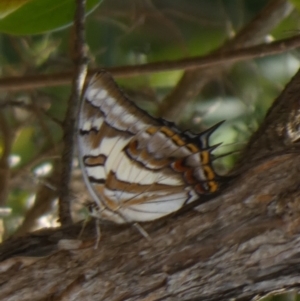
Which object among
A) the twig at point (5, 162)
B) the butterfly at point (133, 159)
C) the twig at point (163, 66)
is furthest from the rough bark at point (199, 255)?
the twig at point (5, 162)

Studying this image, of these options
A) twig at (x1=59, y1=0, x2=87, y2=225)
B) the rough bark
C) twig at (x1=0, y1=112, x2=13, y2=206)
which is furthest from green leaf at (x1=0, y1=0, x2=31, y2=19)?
twig at (x1=0, y1=112, x2=13, y2=206)

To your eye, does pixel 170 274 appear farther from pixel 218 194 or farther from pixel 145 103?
pixel 145 103

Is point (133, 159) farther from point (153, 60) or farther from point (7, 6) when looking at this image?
point (153, 60)

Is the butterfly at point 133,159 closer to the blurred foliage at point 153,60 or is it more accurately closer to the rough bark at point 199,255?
the rough bark at point 199,255

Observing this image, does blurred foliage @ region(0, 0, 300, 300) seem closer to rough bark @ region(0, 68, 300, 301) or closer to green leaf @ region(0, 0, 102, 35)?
green leaf @ region(0, 0, 102, 35)

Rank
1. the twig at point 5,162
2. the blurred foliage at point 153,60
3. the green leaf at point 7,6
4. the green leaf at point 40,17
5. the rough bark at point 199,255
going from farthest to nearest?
the blurred foliage at point 153,60 → the twig at point 5,162 → the green leaf at point 40,17 → the green leaf at point 7,6 → the rough bark at point 199,255

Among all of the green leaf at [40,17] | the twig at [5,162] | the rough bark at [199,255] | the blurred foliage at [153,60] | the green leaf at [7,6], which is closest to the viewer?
the rough bark at [199,255]

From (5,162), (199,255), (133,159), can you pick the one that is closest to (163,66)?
(133,159)
